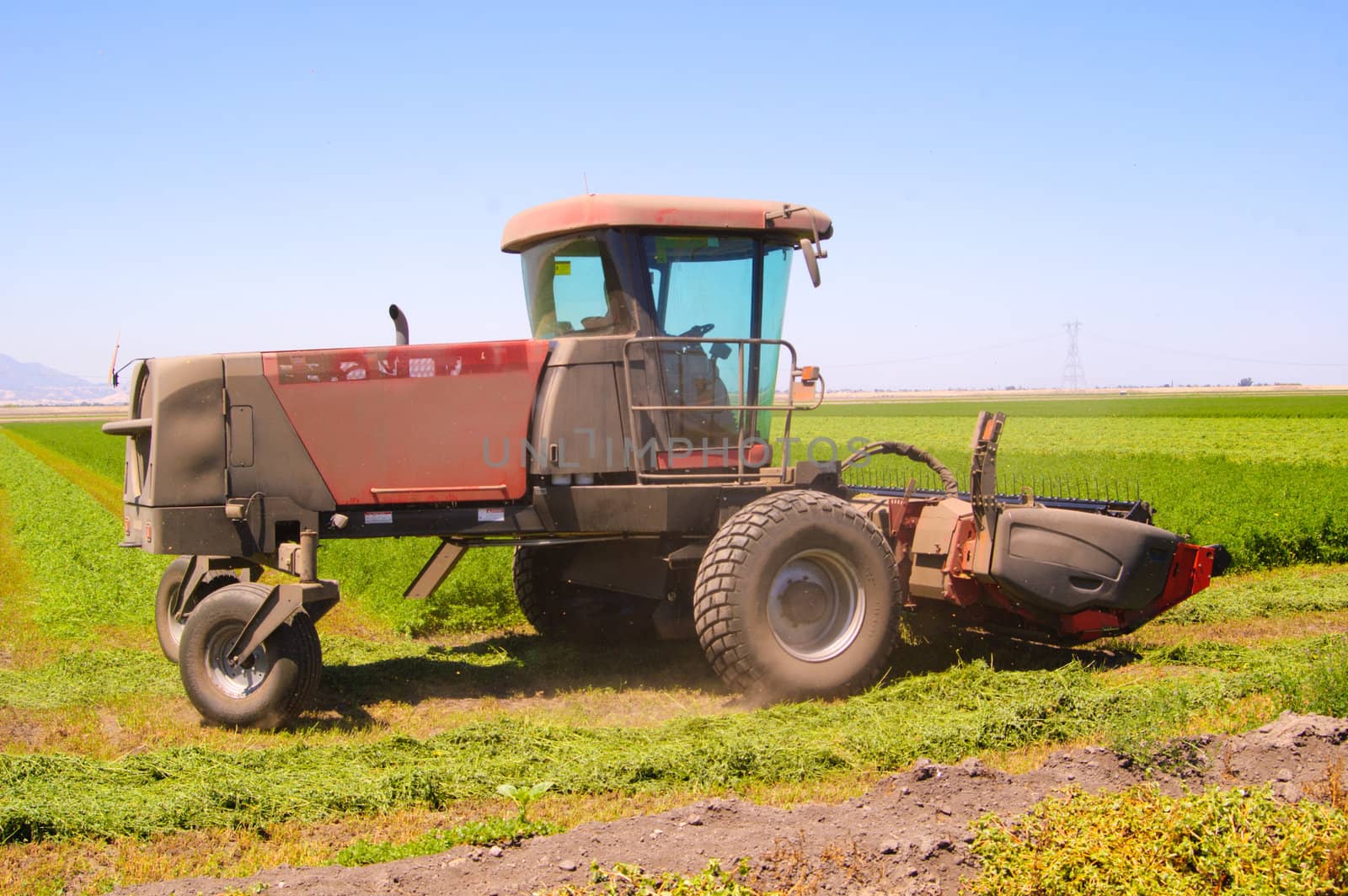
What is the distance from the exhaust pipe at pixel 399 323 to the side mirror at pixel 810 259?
2548mm

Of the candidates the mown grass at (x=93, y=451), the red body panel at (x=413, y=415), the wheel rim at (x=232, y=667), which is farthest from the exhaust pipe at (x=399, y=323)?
the mown grass at (x=93, y=451)

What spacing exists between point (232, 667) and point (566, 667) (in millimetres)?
2304

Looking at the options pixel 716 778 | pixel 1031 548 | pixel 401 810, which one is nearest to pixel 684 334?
pixel 1031 548

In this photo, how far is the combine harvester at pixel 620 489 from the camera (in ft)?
22.0

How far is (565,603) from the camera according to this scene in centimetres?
869

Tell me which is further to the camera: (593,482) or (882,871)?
(593,482)

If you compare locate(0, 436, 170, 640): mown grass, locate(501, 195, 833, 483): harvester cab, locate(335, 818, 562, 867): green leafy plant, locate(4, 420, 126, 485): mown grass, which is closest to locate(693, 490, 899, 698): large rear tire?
locate(501, 195, 833, 483): harvester cab

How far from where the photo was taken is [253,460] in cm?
675

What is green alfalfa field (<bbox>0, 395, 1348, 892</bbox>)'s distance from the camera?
477 cm

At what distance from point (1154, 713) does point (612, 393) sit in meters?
3.54

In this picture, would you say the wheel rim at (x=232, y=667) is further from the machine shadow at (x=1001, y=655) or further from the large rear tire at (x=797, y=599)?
Result: the machine shadow at (x=1001, y=655)

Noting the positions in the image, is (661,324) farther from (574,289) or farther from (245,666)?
(245,666)

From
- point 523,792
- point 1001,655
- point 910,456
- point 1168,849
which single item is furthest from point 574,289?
point 1168,849

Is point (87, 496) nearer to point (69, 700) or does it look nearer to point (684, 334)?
point (69, 700)
